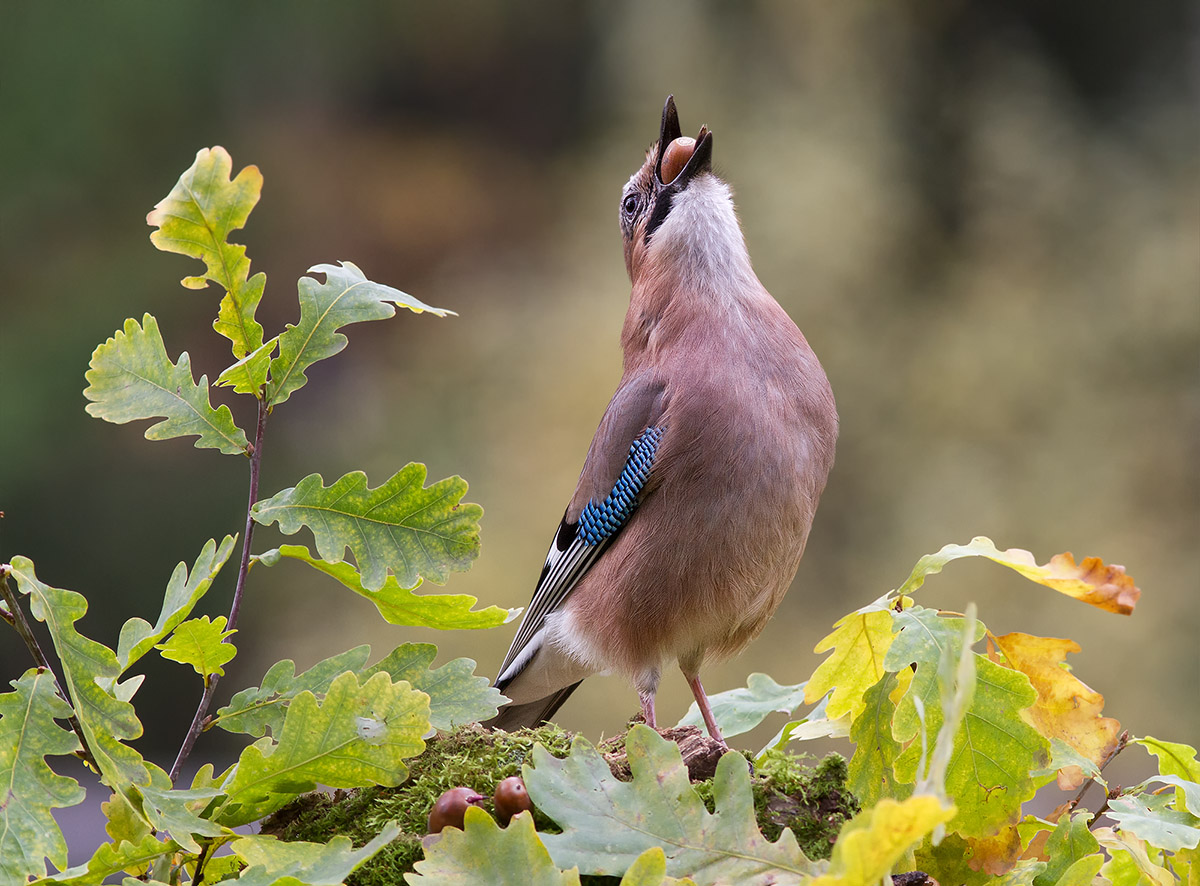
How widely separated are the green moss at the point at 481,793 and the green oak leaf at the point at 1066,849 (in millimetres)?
250

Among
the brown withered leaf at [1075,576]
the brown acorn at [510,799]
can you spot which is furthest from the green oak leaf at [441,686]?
the brown withered leaf at [1075,576]

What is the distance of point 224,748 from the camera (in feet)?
28.1

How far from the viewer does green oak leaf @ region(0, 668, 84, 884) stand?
3.19 feet

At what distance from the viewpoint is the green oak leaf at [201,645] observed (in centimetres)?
116

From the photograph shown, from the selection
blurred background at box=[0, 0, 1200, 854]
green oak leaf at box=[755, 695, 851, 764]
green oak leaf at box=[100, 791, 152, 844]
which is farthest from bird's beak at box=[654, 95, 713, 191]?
blurred background at box=[0, 0, 1200, 854]

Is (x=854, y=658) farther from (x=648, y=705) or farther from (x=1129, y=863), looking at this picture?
(x=648, y=705)

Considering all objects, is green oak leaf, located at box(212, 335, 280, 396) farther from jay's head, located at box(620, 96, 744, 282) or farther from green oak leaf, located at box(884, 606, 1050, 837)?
jay's head, located at box(620, 96, 744, 282)

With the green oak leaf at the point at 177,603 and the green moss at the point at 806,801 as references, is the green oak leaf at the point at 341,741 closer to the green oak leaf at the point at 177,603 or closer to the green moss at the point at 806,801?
the green oak leaf at the point at 177,603

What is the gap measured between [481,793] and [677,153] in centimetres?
174

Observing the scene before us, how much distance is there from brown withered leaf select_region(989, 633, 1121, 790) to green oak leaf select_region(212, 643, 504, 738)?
0.58 m

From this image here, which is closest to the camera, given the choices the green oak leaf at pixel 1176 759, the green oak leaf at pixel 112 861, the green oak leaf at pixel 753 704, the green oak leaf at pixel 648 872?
the green oak leaf at pixel 648 872

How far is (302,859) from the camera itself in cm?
103

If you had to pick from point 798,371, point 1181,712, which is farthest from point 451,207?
point 798,371

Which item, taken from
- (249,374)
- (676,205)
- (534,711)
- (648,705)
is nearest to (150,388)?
(249,374)
